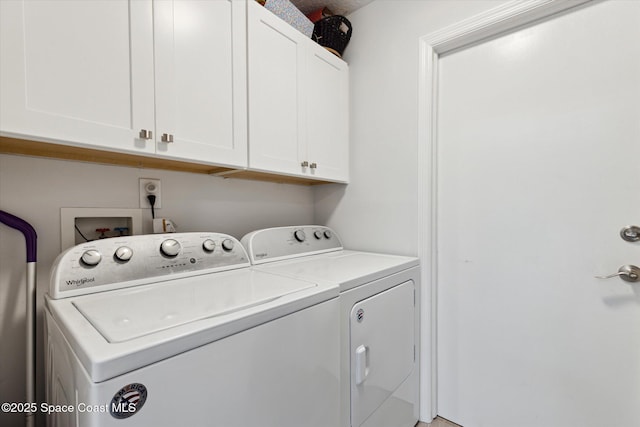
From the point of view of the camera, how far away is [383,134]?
5.85 ft

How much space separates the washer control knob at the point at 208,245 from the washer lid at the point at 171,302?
0.14 meters

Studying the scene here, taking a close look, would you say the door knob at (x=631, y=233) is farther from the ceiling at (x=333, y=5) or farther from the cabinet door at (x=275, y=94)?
the ceiling at (x=333, y=5)

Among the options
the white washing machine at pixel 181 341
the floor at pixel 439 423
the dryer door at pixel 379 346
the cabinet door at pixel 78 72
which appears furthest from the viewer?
the floor at pixel 439 423

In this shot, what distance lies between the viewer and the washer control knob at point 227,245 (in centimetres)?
128

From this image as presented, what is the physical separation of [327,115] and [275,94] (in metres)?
0.42

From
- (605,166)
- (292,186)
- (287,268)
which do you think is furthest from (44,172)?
(605,166)

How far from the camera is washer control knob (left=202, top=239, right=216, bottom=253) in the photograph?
121cm

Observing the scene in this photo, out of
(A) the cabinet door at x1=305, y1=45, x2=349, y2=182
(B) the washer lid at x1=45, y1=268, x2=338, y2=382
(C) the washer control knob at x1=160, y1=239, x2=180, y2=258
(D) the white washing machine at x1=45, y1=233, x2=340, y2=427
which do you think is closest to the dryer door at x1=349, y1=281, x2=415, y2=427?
(D) the white washing machine at x1=45, y1=233, x2=340, y2=427

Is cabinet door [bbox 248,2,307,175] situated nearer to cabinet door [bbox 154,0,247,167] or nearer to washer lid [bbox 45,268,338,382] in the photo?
cabinet door [bbox 154,0,247,167]

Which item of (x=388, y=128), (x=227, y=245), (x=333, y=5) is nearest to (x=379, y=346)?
(x=227, y=245)

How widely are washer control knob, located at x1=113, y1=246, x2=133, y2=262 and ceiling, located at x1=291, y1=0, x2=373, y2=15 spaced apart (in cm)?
171

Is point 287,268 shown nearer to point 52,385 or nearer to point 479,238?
point 52,385

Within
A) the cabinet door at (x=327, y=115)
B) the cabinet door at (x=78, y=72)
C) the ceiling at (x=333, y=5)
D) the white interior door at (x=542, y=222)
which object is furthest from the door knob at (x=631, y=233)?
the cabinet door at (x=78, y=72)

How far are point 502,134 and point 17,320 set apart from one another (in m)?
2.22
